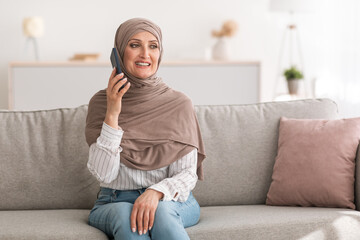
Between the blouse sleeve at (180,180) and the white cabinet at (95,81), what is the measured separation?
9.66ft

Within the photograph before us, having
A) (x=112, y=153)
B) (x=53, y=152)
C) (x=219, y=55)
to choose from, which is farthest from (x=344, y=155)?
(x=219, y=55)

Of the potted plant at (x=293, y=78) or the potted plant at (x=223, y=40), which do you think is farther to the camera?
the potted plant at (x=223, y=40)

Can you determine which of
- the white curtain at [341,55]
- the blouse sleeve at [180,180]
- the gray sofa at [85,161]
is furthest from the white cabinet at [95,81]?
the blouse sleeve at [180,180]

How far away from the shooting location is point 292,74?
5.27m

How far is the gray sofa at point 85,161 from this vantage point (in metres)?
2.38

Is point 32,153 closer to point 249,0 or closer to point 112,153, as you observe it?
point 112,153

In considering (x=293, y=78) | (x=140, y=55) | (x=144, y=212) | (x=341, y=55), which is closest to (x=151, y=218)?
(x=144, y=212)

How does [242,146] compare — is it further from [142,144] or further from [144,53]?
[144,53]

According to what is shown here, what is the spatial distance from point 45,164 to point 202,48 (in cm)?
355

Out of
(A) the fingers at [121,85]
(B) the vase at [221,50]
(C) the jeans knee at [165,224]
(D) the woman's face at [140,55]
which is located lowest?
(C) the jeans knee at [165,224]

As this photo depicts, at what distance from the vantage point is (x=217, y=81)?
5109mm

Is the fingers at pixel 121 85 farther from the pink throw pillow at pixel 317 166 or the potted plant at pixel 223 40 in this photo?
the potted plant at pixel 223 40

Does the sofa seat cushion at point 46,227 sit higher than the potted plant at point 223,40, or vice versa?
the potted plant at point 223,40

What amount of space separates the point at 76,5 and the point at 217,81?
1.69 m
